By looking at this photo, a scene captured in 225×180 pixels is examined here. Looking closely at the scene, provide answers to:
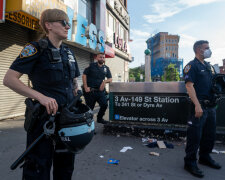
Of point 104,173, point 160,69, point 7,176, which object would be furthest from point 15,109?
point 160,69

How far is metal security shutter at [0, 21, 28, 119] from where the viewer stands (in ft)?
21.9

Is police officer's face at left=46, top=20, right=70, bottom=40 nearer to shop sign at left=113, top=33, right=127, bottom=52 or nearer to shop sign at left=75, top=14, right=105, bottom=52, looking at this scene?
shop sign at left=75, top=14, right=105, bottom=52

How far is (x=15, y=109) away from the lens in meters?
7.37

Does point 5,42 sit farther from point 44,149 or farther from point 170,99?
point 44,149

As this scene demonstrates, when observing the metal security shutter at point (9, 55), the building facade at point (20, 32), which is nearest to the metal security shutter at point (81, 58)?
the building facade at point (20, 32)

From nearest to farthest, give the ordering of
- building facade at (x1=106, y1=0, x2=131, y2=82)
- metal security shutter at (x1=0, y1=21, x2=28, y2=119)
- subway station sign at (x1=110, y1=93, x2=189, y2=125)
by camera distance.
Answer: subway station sign at (x1=110, y1=93, x2=189, y2=125), metal security shutter at (x1=0, y1=21, x2=28, y2=119), building facade at (x1=106, y1=0, x2=131, y2=82)

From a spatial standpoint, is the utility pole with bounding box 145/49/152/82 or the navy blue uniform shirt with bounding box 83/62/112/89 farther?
the utility pole with bounding box 145/49/152/82

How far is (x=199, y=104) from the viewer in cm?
288

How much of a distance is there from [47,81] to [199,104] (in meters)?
2.34

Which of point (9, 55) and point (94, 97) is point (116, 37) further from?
point (94, 97)

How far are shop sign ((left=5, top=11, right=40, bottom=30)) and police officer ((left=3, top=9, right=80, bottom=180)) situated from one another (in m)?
5.59

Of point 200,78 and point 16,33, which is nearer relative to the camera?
point 200,78

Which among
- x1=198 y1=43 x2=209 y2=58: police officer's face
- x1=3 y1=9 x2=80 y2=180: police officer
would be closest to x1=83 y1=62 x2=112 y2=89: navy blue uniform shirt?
x1=198 y1=43 x2=209 y2=58: police officer's face

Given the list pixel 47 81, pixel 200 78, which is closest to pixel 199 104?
pixel 200 78
